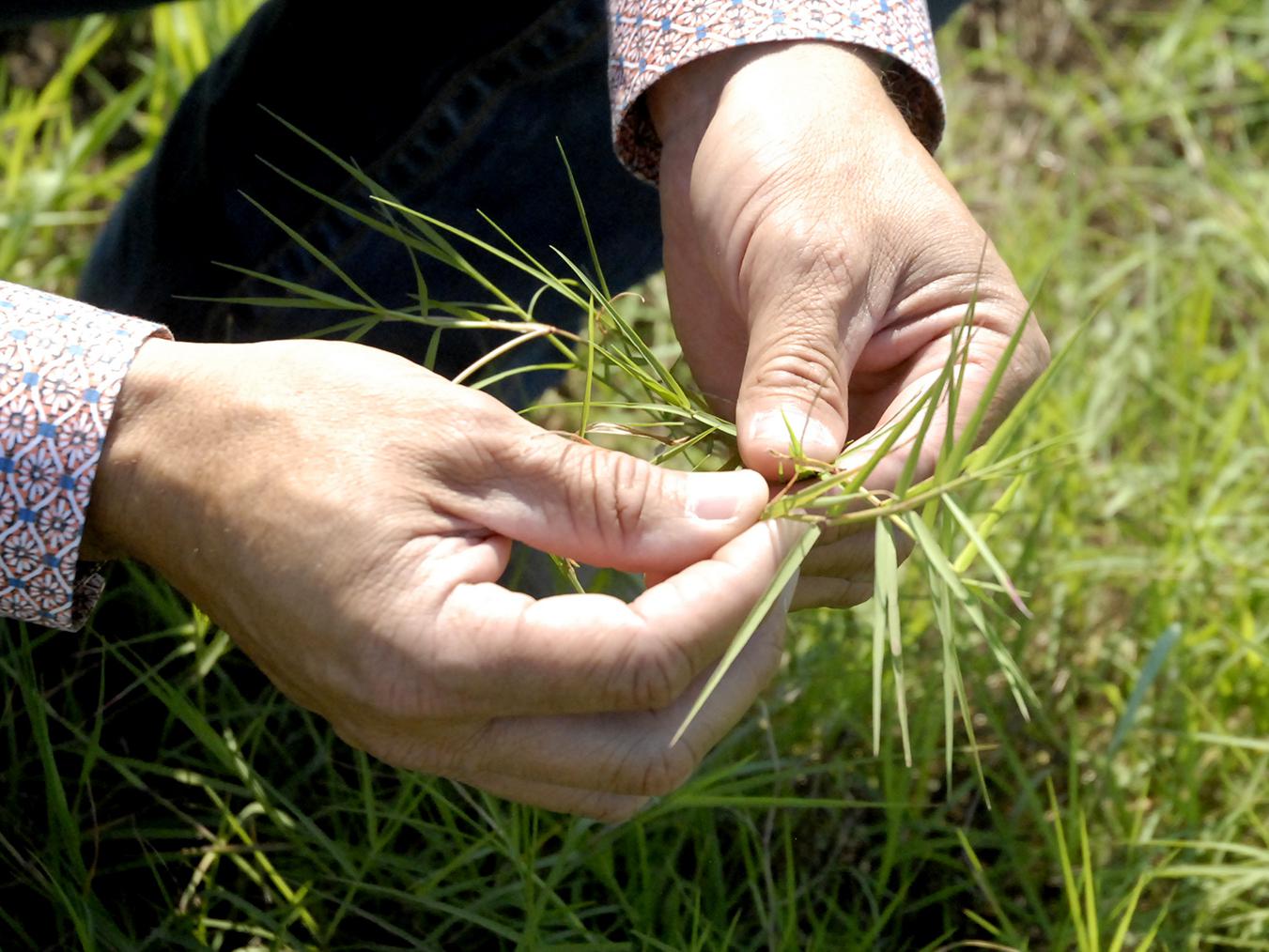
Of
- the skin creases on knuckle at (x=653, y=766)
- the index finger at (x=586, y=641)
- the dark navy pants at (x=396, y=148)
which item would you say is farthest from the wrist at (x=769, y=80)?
the skin creases on knuckle at (x=653, y=766)

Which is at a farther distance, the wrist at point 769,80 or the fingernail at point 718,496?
the wrist at point 769,80

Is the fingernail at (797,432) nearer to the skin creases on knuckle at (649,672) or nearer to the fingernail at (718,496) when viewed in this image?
the fingernail at (718,496)

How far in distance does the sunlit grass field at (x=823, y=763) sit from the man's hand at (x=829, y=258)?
0.13 m

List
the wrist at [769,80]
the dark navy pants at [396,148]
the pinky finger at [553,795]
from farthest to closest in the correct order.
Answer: the dark navy pants at [396,148]
the wrist at [769,80]
the pinky finger at [553,795]

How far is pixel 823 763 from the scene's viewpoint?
1428 millimetres

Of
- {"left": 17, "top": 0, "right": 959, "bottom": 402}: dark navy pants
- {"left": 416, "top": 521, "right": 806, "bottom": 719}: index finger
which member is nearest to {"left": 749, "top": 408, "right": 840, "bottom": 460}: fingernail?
{"left": 416, "top": 521, "right": 806, "bottom": 719}: index finger

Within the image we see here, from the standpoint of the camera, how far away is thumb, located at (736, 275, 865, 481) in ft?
3.24

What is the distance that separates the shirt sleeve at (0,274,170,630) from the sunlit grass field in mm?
269

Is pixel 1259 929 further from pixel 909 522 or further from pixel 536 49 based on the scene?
pixel 536 49

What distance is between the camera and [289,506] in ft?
2.80

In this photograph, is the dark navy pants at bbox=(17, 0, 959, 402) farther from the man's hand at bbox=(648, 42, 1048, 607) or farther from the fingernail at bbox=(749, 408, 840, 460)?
the fingernail at bbox=(749, 408, 840, 460)

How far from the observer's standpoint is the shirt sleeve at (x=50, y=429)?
879 millimetres

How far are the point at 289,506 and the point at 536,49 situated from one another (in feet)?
2.49

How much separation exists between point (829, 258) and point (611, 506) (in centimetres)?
27
